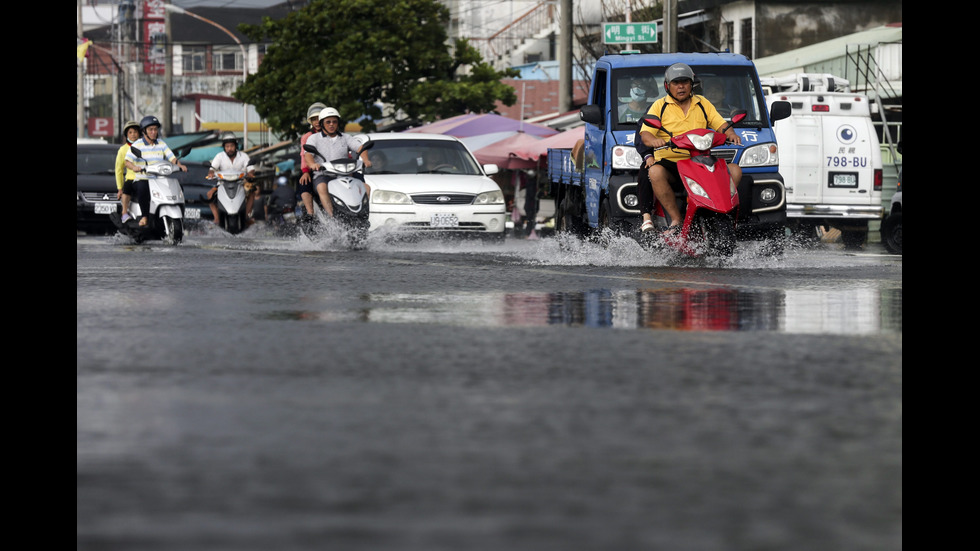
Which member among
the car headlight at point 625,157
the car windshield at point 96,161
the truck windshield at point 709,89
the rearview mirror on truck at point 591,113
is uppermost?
the truck windshield at point 709,89

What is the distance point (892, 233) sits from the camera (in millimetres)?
22797

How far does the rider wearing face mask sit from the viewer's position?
654 inches

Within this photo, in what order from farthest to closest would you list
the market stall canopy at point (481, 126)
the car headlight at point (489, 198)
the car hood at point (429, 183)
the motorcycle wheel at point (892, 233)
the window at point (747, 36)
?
the window at point (747, 36)
the market stall canopy at point (481, 126)
the motorcycle wheel at point (892, 233)
the car headlight at point (489, 198)
the car hood at point (429, 183)

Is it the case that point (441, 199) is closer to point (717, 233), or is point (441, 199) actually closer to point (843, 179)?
point (717, 233)

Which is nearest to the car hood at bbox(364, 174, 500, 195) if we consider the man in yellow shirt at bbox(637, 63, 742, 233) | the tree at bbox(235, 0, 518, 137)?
the man in yellow shirt at bbox(637, 63, 742, 233)

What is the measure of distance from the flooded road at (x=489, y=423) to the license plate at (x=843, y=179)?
14563mm

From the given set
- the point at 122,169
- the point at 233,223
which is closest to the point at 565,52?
the point at 233,223

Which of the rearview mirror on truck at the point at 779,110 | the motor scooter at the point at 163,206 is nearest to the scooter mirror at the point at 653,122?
the rearview mirror on truck at the point at 779,110

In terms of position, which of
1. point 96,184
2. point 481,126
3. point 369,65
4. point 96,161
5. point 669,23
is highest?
point 369,65

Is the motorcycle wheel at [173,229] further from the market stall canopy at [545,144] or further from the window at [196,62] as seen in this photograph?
the window at [196,62]

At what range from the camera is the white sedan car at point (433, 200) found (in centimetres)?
1928

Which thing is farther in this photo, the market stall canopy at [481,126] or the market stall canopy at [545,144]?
the market stall canopy at [481,126]

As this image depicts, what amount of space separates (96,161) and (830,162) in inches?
476
